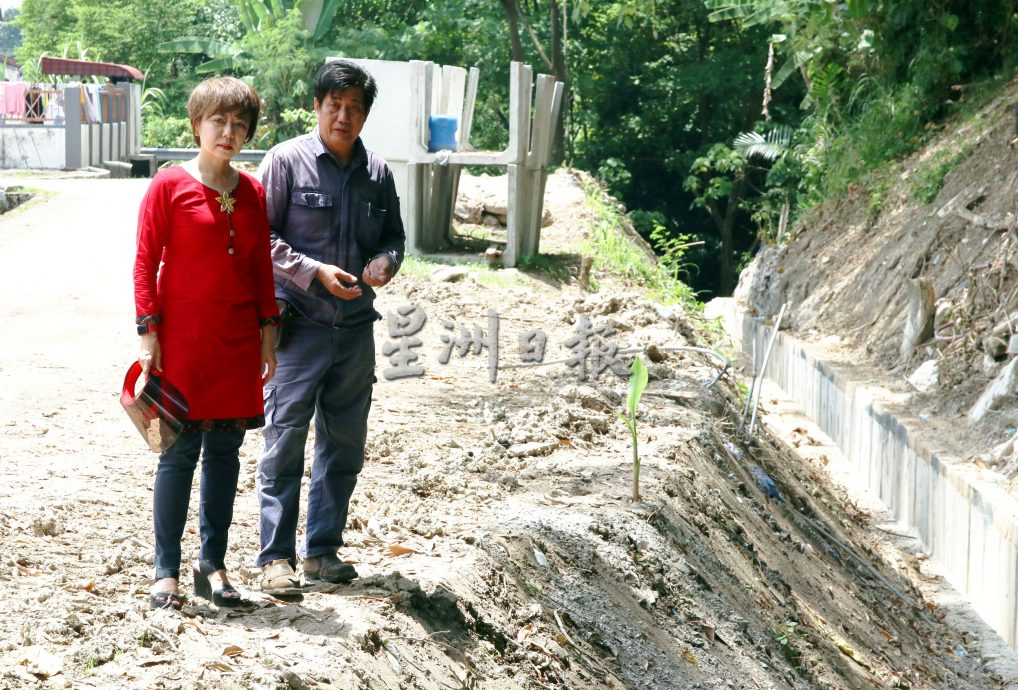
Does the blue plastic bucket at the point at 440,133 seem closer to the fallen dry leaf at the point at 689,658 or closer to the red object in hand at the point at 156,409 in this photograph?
the fallen dry leaf at the point at 689,658

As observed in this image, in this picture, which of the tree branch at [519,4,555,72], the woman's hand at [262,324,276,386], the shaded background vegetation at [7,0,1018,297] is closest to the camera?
the woman's hand at [262,324,276,386]

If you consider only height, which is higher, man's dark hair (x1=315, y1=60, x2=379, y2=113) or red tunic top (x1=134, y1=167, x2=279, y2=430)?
man's dark hair (x1=315, y1=60, x2=379, y2=113)

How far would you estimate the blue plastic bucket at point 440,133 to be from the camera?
13.6 m

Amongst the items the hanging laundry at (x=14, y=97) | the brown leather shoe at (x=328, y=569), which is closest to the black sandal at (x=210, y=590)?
the brown leather shoe at (x=328, y=569)

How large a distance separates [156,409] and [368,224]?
0.96 m

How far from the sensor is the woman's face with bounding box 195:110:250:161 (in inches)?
139

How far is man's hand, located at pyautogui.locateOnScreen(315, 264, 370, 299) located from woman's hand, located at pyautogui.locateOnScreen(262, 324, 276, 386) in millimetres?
217

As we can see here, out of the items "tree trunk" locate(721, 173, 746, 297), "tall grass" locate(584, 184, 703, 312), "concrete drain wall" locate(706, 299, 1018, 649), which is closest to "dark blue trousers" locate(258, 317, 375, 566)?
"concrete drain wall" locate(706, 299, 1018, 649)

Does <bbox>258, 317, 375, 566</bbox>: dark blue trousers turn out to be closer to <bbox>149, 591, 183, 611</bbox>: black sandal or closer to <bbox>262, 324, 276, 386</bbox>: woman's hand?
<bbox>262, 324, 276, 386</bbox>: woman's hand

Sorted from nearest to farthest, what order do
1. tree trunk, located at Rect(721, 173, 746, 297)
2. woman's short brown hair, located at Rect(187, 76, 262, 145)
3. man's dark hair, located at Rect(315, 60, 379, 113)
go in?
woman's short brown hair, located at Rect(187, 76, 262, 145) < man's dark hair, located at Rect(315, 60, 379, 113) < tree trunk, located at Rect(721, 173, 746, 297)

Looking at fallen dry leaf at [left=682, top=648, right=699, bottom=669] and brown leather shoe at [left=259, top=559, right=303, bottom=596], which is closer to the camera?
brown leather shoe at [left=259, top=559, right=303, bottom=596]

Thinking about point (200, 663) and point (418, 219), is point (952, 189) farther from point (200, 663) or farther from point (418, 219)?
point (200, 663)

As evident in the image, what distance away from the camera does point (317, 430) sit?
4.04m

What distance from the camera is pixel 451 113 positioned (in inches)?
609
